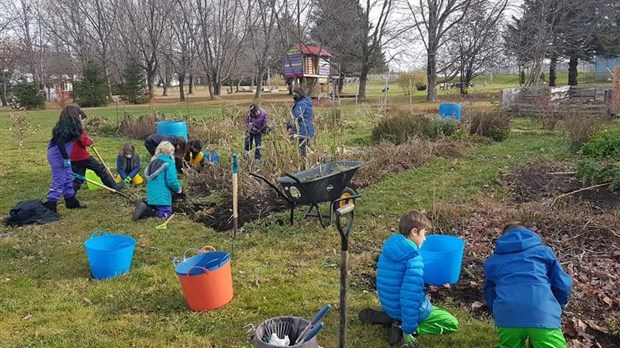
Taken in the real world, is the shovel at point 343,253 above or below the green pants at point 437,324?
above

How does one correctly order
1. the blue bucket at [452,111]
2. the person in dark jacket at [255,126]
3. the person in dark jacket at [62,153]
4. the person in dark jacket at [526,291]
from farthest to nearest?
the blue bucket at [452,111]
the person in dark jacket at [255,126]
the person in dark jacket at [62,153]
the person in dark jacket at [526,291]

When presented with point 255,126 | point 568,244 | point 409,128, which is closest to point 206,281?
point 568,244

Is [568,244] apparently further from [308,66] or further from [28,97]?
[28,97]

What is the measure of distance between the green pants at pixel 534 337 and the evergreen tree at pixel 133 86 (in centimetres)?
3485

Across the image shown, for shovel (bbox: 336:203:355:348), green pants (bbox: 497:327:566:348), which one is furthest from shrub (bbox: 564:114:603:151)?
shovel (bbox: 336:203:355:348)

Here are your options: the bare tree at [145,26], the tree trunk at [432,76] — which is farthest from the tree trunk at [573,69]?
the bare tree at [145,26]

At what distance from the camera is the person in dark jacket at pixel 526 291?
9.03 ft

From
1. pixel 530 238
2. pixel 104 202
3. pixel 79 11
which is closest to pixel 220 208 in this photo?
pixel 104 202

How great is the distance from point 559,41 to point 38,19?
4147cm

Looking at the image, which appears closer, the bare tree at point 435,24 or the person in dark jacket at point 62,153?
the person in dark jacket at point 62,153

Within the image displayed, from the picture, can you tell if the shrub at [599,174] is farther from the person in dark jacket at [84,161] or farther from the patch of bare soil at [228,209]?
the person in dark jacket at [84,161]

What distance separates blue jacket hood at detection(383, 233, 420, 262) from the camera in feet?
10.4

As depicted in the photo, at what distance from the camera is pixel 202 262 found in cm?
401

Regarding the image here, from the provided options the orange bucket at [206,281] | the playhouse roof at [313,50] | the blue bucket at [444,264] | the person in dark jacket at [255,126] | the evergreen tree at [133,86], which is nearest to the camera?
the orange bucket at [206,281]
